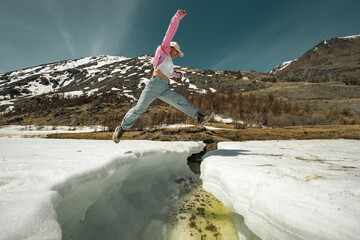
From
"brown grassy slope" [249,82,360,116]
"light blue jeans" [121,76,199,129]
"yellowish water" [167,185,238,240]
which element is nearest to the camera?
"yellowish water" [167,185,238,240]

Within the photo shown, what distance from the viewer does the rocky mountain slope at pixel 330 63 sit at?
57312mm

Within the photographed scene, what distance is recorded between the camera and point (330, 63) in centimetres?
7406

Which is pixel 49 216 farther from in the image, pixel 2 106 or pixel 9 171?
pixel 2 106

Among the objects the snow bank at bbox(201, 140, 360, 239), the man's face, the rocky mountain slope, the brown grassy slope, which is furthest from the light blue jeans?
the rocky mountain slope

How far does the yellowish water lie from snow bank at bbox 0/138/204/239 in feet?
0.55

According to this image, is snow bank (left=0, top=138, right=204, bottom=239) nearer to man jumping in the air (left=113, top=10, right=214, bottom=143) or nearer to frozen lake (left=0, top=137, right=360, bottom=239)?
frozen lake (left=0, top=137, right=360, bottom=239)

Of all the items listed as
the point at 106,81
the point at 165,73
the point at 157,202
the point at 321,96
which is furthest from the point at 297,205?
the point at 106,81

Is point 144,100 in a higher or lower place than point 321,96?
lower

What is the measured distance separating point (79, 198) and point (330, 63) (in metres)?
106

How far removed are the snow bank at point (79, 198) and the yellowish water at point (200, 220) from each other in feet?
0.55

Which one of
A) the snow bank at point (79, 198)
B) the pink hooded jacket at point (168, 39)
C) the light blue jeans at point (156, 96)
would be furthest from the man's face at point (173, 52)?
the snow bank at point (79, 198)

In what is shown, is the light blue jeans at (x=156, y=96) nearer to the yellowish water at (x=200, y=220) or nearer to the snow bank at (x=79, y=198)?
the snow bank at (x=79, y=198)

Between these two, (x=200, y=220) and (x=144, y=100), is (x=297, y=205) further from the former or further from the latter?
(x=144, y=100)

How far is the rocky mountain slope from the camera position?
57.3 m
